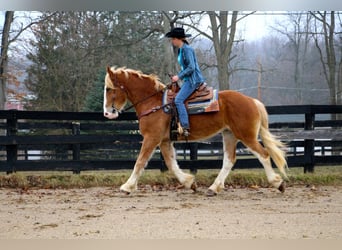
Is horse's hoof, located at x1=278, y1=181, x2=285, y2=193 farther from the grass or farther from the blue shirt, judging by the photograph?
the blue shirt

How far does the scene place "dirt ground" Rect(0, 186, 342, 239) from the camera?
3.29m

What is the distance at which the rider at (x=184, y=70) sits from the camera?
4.25 m

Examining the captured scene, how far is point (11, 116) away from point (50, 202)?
91 centimetres

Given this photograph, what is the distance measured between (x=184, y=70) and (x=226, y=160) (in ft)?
2.96

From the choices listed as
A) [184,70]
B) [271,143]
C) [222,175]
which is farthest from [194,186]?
[184,70]

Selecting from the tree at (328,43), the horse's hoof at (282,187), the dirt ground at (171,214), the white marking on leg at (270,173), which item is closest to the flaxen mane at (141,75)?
the dirt ground at (171,214)

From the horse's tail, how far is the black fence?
0.19 metres

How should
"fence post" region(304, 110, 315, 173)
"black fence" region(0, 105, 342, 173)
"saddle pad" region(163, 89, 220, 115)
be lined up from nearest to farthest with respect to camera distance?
"saddle pad" region(163, 89, 220, 115), "black fence" region(0, 105, 342, 173), "fence post" region(304, 110, 315, 173)

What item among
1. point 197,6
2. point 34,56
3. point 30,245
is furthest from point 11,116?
point 197,6

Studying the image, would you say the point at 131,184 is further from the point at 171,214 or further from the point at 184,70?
the point at 184,70

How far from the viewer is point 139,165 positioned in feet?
14.0

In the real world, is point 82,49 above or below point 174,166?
above

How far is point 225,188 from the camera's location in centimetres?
464

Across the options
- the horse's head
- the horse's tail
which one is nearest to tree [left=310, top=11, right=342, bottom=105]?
the horse's tail
